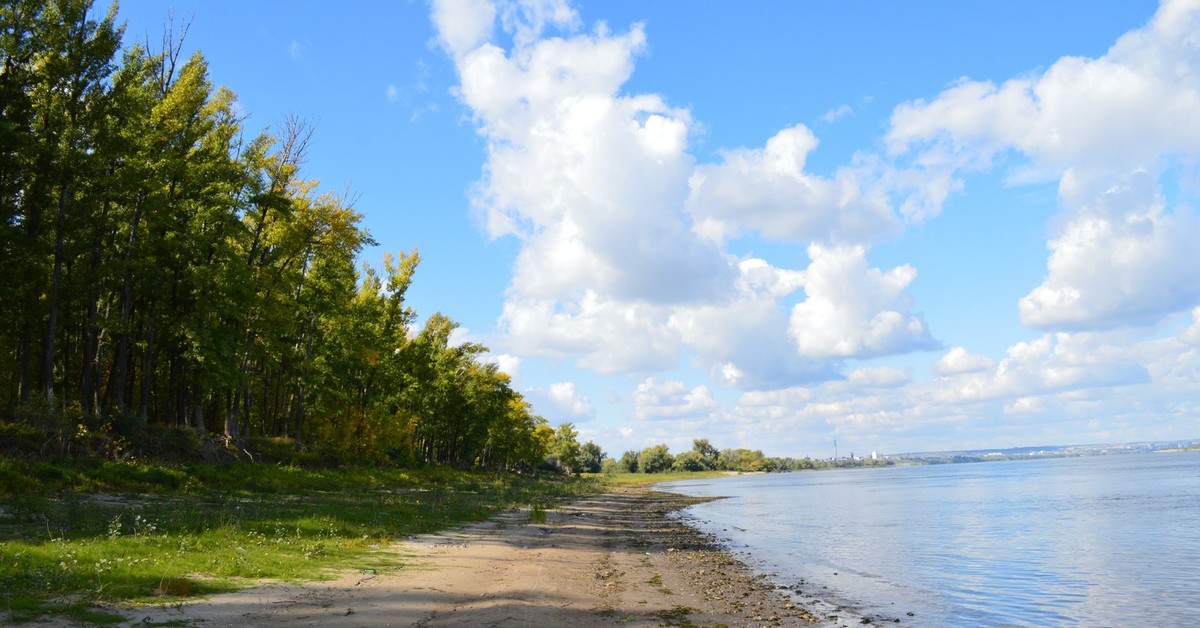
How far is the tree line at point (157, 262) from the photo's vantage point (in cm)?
2534

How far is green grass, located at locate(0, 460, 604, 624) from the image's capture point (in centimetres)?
1003

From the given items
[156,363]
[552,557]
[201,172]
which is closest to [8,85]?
[201,172]

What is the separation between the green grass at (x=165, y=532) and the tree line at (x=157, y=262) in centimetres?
418

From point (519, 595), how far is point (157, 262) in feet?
88.6

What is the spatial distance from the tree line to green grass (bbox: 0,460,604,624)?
418 cm

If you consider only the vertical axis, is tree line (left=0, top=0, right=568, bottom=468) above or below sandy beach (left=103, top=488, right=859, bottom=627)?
above

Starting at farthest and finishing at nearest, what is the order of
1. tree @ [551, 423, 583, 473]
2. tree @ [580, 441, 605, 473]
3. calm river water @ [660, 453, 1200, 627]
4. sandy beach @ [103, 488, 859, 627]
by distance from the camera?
tree @ [580, 441, 605, 473] < tree @ [551, 423, 583, 473] < calm river water @ [660, 453, 1200, 627] < sandy beach @ [103, 488, 859, 627]

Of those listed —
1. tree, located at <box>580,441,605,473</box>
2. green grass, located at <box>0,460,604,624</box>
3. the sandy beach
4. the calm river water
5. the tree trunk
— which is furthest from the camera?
tree, located at <box>580,441,605,473</box>

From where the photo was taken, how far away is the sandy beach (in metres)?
10.2

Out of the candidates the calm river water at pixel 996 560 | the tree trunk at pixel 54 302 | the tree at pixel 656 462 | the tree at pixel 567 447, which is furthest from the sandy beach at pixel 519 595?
the tree at pixel 656 462

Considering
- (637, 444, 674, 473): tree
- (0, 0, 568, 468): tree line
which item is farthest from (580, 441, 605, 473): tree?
(0, 0, 568, 468): tree line

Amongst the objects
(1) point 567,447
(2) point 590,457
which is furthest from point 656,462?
(1) point 567,447

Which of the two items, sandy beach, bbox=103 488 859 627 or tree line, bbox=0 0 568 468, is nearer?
sandy beach, bbox=103 488 859 627

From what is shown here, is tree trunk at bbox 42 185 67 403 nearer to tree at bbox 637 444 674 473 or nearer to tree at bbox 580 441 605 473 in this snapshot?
tree at bbox 580 441 605 473
